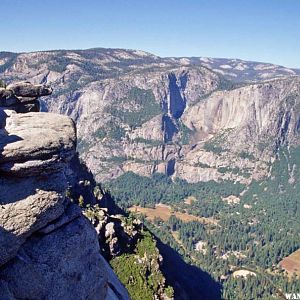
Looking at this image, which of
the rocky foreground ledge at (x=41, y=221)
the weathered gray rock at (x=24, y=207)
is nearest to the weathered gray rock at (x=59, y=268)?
the rocky foreground ledge at (x=41, y=221)

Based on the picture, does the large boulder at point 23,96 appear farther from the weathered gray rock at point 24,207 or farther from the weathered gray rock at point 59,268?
the weathered gray rock at point 59,268

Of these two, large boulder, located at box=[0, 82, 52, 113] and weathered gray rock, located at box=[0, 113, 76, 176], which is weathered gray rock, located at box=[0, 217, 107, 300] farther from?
large boulder, located at box=[0, 82, 52, 113]

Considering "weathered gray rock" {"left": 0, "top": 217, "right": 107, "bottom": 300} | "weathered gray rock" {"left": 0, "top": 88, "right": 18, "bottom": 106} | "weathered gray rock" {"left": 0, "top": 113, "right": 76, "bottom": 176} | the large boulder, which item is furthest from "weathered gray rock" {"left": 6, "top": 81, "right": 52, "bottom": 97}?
"weathered gray rock" {"left": 0, "top": 217, "right": 107, "bottom": 300}

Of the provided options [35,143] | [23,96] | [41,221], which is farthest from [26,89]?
[41,221]

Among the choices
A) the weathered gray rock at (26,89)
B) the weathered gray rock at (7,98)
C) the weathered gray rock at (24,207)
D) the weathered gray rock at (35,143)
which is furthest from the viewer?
the weathered gray rock at (26,89)

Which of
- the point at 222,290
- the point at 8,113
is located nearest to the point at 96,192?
the point at 222,290

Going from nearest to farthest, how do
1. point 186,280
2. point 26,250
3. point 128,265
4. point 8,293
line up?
1. point 8,293
2. point 26,250
3. point 128,265
4. point 186,280

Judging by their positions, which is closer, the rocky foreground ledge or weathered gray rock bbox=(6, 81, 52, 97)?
the rocky foreground ledge

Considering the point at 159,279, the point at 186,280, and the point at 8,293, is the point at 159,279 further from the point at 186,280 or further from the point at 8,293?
the point at 8,293
